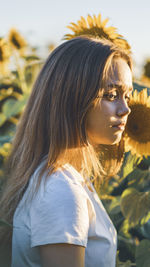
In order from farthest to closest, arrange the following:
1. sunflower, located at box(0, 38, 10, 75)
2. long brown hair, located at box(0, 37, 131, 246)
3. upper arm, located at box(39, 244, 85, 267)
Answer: sunflower, located at box(0, 38, 10, 75), long brown hair, located at box(0, 37, 131, 246), upper arm, located at box(39, 244, 85, 267)

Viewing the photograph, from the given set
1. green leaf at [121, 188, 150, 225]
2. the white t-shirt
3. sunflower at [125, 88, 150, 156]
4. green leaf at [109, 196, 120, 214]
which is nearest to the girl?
the white t-shirt

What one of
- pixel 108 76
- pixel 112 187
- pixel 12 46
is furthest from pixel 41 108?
pixel 12 46

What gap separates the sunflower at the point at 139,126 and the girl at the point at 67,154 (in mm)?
129

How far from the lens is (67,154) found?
2.73ft

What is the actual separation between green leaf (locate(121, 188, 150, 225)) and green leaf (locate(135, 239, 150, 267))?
0.10 metres

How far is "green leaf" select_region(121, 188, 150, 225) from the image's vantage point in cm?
112

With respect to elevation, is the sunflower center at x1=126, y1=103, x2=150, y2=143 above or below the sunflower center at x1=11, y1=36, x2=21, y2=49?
below

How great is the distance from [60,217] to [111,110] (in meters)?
0.30

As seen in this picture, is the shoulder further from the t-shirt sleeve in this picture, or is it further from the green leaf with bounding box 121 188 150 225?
the green leaf with bounding box 121 188 150 225

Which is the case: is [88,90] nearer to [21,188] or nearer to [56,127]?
[56,127]

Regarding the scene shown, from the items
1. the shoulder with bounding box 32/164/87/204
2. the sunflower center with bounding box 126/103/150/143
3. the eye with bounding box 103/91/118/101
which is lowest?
the shoulder with bounding box 32/164/87/204

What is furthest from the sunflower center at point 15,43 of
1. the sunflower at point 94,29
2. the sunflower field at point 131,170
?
the sunflower at point 94,29

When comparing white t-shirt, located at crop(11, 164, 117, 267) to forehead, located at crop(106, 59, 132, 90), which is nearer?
white t-shirt, located at crop(11, 164, 117, 267)

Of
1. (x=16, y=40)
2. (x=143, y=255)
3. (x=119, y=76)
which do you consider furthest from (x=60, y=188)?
(x=16, y=40)
